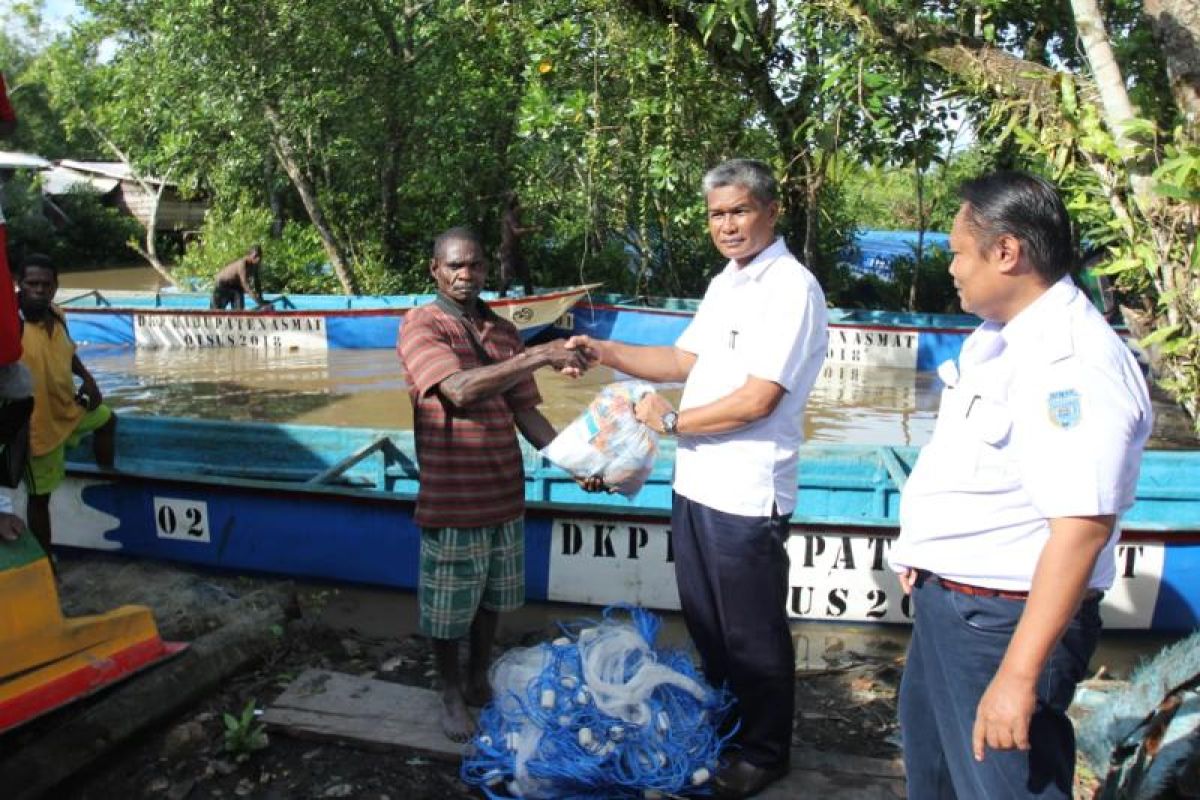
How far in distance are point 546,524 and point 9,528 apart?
8.14 ft

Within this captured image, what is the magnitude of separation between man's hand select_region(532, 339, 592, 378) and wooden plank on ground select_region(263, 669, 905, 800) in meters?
1.30

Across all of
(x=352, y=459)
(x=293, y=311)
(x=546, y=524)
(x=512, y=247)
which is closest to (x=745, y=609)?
(x=546, y=524)

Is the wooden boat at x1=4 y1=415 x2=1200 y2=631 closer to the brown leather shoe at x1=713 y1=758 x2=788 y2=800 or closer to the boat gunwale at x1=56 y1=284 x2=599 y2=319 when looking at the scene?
the brown leather shoe at x1=713 y1=758 x2=788 y2=800

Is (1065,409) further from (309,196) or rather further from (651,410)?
(309,196)

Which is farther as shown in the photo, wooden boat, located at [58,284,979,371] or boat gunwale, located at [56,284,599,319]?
boat gunwale, located at [56,284,599,319]

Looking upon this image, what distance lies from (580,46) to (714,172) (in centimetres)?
756

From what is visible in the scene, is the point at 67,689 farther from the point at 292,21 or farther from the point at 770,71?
the point at 292,21

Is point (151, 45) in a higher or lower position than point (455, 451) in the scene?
higher

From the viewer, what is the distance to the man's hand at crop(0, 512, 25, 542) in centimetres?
296

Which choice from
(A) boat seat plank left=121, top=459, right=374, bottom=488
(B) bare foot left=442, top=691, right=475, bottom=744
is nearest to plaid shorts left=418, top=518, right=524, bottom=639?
(B) bare foot left=442, top=691, right=475, bottom=744

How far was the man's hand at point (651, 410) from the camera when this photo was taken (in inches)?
119

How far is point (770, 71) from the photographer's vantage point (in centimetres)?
1038

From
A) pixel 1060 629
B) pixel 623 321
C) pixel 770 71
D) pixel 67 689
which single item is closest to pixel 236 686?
pixel 67 689

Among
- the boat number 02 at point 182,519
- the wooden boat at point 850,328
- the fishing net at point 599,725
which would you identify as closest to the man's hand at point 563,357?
the fishing net at point 599,725
